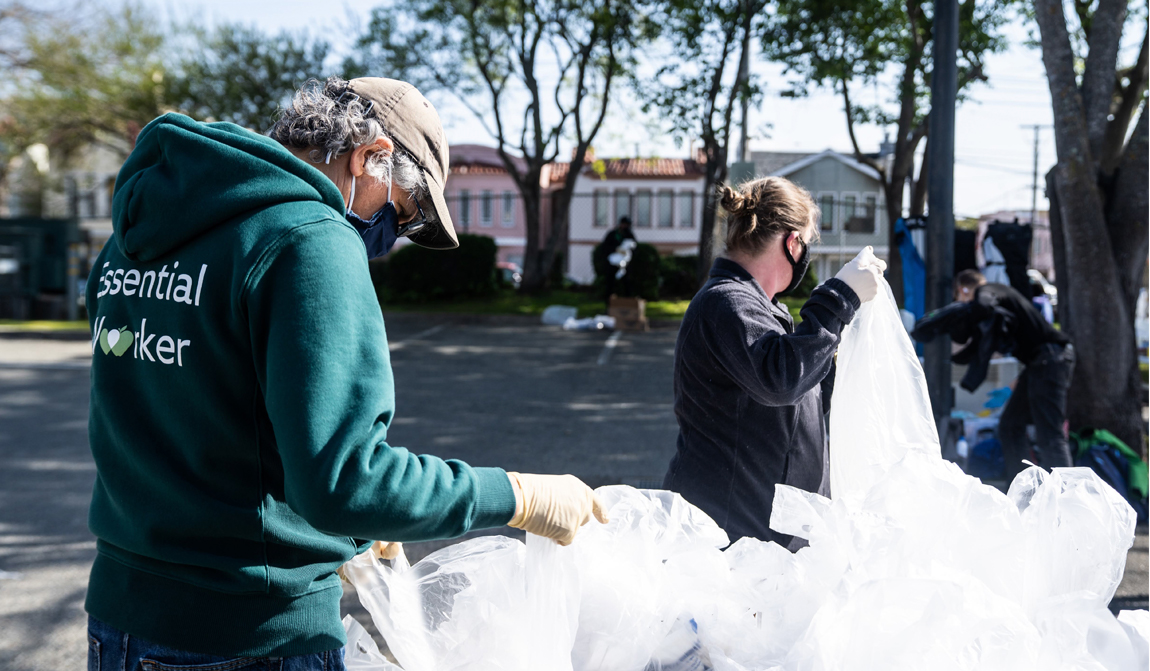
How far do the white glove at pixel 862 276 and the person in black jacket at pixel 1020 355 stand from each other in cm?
343

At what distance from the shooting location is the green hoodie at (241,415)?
112 centimetres

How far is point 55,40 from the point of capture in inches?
746

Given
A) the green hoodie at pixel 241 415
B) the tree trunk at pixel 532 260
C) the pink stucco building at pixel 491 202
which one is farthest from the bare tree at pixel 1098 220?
the pink stucco building at pixel 491 202

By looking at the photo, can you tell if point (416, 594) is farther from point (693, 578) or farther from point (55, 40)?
point (55, 40)

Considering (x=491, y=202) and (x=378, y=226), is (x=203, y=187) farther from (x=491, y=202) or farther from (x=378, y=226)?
(x=491, y=202)

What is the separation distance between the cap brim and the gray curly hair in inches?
2.9

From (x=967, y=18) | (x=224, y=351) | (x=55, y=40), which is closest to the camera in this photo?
(x=224, y=351)

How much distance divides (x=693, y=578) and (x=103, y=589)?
1103 mm

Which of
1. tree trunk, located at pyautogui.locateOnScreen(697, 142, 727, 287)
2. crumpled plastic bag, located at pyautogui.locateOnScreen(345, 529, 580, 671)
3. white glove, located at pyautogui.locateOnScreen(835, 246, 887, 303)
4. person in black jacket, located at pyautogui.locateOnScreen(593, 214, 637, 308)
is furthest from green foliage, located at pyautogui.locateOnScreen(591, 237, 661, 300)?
crumpled plastic bag, located at pyautogui.locateOnScreen(345, 529, 580, 671)

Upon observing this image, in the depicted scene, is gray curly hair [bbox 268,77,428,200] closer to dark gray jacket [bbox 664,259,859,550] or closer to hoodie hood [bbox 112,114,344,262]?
hoodie hood [bbox 112,114,344,262]

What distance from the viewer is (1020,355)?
5613 mm

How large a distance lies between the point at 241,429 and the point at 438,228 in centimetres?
61

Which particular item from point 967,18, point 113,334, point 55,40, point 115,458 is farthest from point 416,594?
point 55,40

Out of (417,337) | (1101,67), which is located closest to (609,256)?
(417,337)
